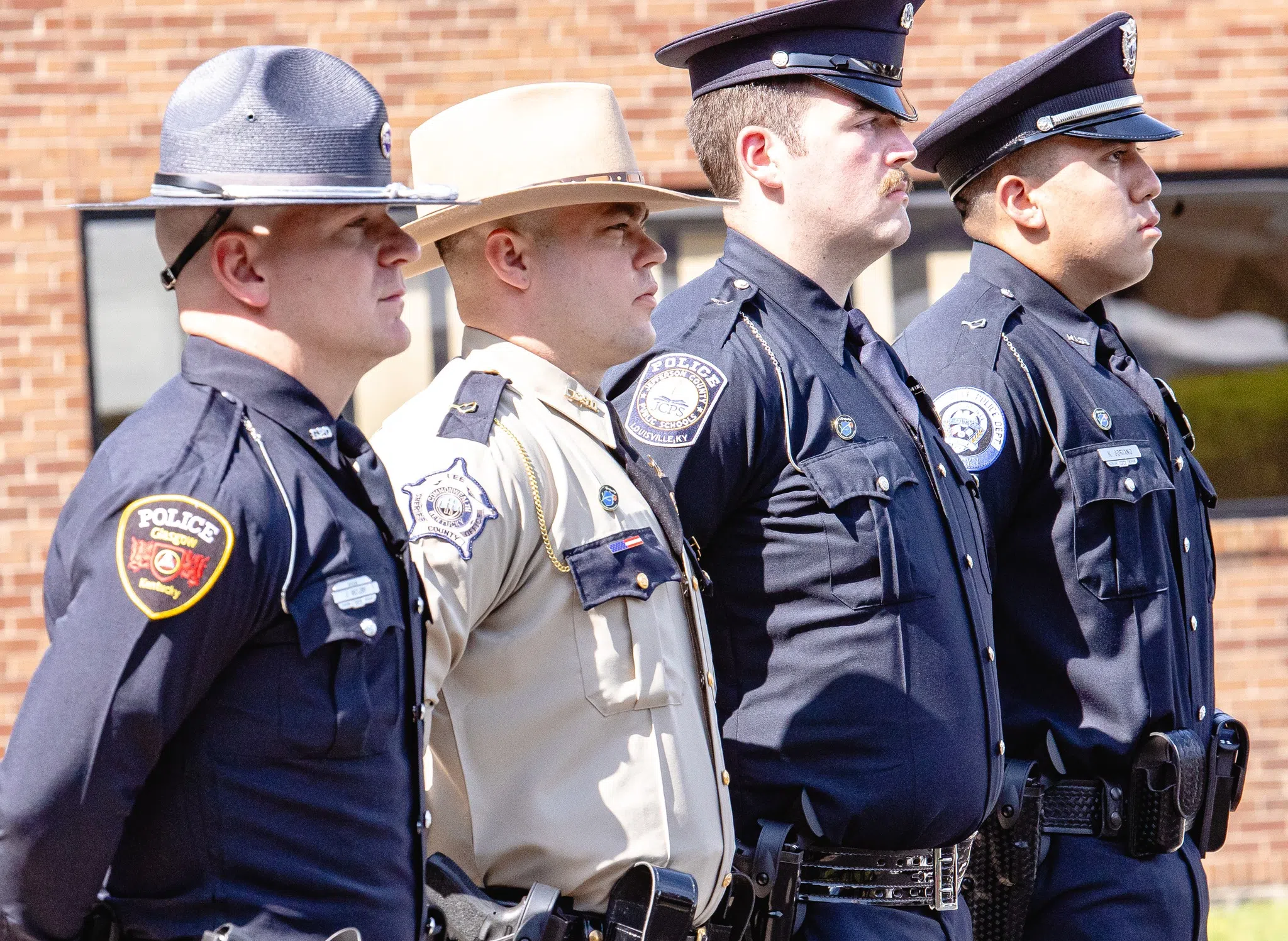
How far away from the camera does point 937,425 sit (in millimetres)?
3455

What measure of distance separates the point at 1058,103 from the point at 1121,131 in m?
0.17

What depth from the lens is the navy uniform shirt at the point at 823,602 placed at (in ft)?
9.82

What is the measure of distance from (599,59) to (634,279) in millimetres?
3695

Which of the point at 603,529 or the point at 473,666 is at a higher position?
the point at 603,529

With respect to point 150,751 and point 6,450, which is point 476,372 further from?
point 6,450

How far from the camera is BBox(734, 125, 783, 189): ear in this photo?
3.40m

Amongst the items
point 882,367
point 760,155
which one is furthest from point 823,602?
point 760,155

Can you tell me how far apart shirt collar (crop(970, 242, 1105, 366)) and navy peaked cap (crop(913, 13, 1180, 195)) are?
0.27 m

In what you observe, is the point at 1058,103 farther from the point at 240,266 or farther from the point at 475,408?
the point at 240,266

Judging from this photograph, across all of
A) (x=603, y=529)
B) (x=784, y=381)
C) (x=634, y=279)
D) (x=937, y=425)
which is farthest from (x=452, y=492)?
(x=937, y=425)

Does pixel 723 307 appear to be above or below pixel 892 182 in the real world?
below

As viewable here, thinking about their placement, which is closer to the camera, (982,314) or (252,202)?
(252,202)

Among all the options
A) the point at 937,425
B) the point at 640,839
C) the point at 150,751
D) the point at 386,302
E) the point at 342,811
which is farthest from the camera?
the point at 937,425

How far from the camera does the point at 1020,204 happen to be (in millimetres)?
4039
